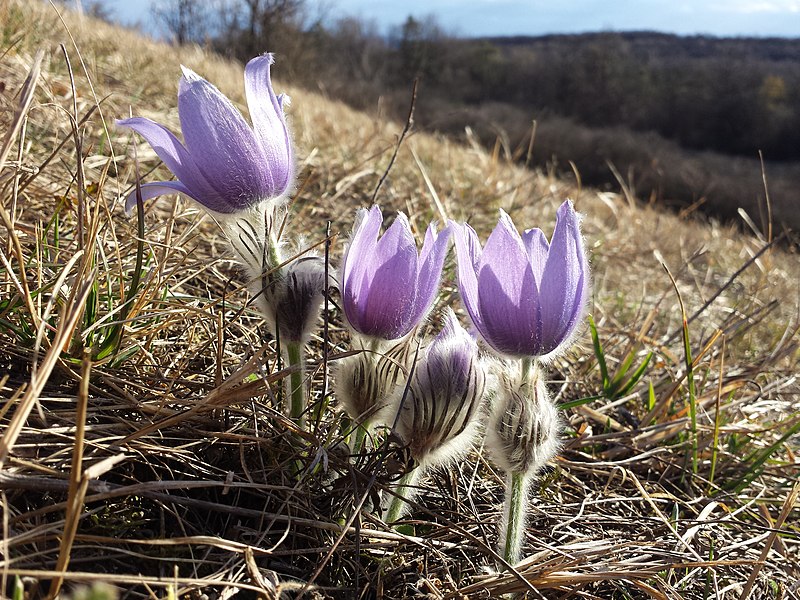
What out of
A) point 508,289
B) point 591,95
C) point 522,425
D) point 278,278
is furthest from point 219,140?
point 591,95

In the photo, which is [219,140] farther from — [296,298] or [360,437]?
[360,437]

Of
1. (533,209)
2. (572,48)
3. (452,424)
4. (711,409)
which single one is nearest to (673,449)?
(711,409)

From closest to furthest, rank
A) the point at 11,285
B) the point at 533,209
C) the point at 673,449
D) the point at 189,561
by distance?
1. the point at 189,561
2. the point at 11,285
3. the point at 673,449
4. the point at 533,209

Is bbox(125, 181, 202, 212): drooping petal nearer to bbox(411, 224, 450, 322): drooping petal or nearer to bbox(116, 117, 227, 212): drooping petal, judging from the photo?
bbox(116, 117, 227, 212): drooping petal

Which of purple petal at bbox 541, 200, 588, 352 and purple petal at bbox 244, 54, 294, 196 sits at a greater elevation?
purple petal at bbox 244, 54, 294, 196

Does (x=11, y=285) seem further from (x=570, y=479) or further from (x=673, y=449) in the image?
(x=673, y=449)

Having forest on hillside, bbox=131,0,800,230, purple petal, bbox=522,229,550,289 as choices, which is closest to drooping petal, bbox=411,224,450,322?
purple petal, bbox=522,229,550,289
